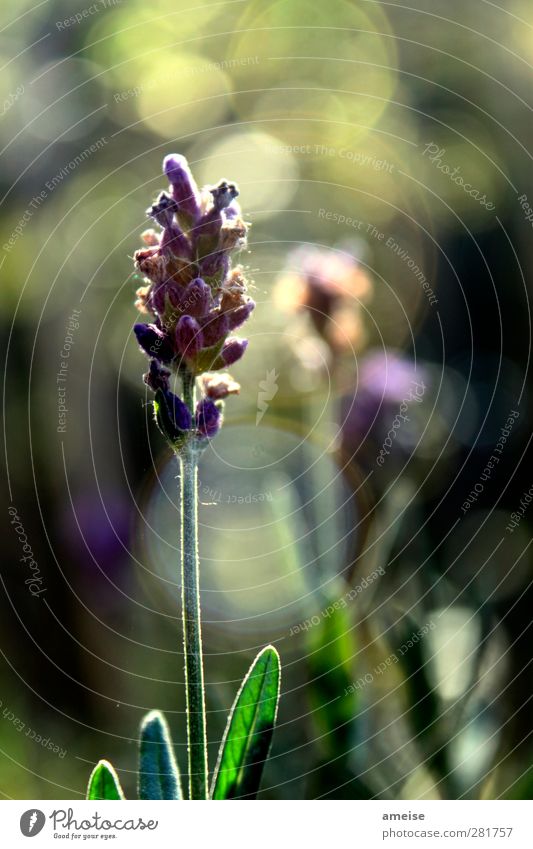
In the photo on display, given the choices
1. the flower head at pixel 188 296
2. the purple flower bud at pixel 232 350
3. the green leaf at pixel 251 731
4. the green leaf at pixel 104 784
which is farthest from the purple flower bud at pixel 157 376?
the green leaf at pixel 104 784

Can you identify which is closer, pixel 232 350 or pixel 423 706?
pixel 232 350

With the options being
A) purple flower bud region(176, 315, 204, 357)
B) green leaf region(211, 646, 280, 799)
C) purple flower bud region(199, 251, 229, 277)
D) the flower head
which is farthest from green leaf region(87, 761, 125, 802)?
purple flower bud region(199, 251, 229, 277)

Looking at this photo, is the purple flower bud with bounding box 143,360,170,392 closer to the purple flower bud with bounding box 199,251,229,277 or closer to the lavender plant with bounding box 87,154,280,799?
the lavender plant with bounding box 87,154,280,799

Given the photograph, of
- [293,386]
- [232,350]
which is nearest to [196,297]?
[232,350]

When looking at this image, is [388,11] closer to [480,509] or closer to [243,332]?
[243,332]

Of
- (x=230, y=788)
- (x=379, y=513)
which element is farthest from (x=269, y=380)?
(x=230, y=788)
